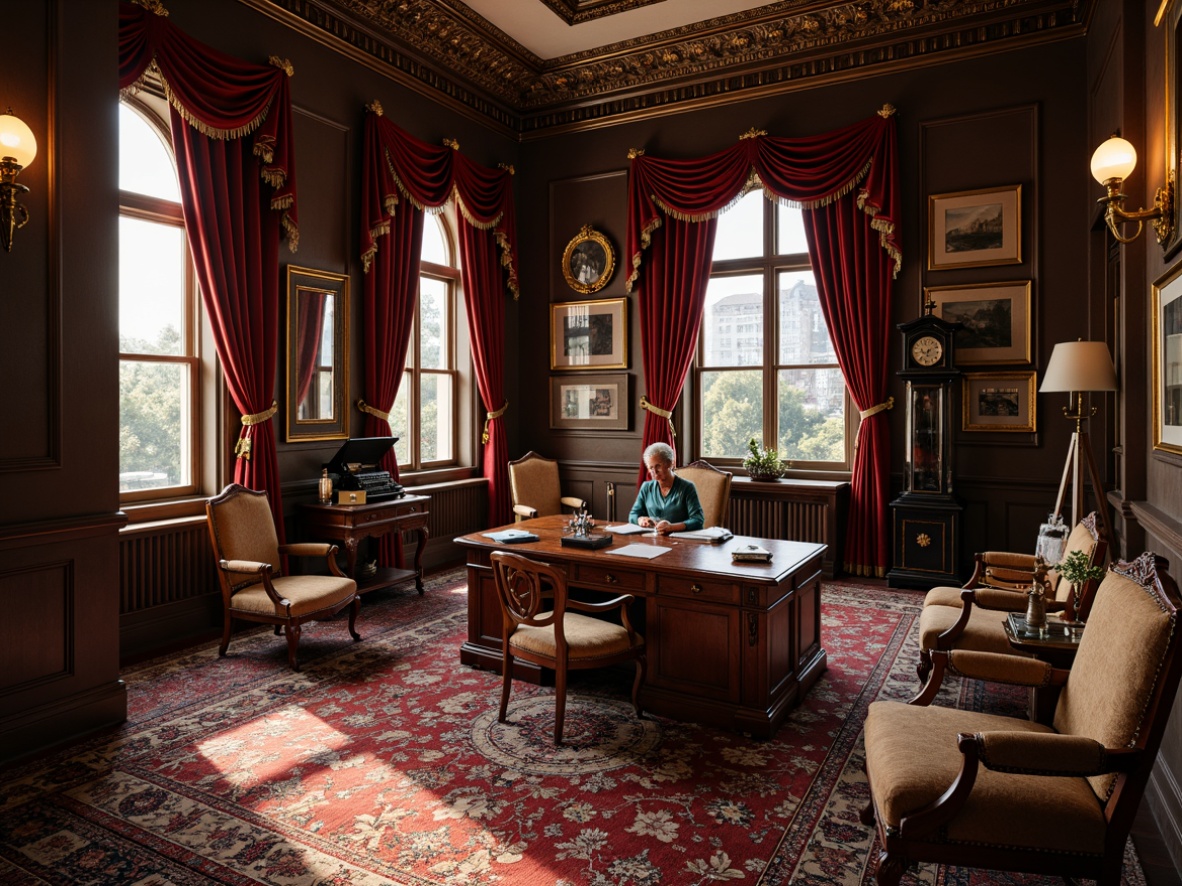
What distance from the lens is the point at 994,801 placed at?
198 centimetres

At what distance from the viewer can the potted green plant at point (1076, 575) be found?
2.71m

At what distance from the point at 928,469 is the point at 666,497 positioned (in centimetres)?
254

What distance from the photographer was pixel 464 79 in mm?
7145

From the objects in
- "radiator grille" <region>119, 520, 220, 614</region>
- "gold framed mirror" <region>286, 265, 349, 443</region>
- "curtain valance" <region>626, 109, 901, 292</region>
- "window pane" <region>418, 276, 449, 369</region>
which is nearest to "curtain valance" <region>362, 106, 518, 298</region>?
"gold framed mirror" <region>286, 265, 349, 443</region>

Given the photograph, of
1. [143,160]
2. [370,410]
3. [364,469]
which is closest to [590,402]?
[370,410]

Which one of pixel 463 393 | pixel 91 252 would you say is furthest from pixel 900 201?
pixel 91 252

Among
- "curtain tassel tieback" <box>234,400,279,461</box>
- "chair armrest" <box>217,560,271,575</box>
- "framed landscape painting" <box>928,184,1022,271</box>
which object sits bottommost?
"chair armrest" <box>217,560,271,575</box>

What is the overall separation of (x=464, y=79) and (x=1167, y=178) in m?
5.78

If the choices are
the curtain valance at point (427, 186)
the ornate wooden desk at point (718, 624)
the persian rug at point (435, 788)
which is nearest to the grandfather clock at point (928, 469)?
the persian rug at point (435, 788)

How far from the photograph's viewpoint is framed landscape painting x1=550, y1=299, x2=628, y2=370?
762cm

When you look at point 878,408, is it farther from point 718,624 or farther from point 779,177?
point 718,624

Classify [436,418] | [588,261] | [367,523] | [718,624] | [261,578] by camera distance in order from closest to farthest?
[718,624], [261,578], [367,523], [436,418], [588,261]

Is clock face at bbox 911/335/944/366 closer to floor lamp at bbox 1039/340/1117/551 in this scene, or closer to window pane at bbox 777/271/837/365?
window pane at bbox 777/271/837/365

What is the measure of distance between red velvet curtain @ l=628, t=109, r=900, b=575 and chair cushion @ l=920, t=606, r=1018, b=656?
8.57ft
